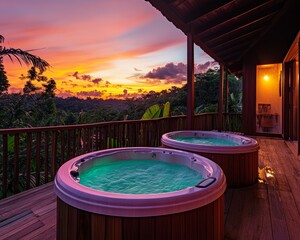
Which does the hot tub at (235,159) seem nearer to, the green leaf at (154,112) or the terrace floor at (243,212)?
the terrace floor at (243,212)

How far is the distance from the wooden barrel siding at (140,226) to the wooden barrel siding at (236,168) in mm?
1657

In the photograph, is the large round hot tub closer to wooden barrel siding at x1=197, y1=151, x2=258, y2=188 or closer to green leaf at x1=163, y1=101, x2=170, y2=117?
wooden barrel siding at x1=197, y1=151, x2=258, y2=188

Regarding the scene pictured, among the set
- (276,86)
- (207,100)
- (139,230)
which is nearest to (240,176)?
(139,230)

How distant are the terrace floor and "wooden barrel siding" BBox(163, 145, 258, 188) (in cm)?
11

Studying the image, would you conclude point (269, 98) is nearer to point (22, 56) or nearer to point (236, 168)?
point (236, 168)

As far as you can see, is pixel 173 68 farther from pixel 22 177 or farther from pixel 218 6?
pixel 22 177

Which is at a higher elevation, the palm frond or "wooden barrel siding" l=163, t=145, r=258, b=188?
the palm frond

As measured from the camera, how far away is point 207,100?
15164 millimetres

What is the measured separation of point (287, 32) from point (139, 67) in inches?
275

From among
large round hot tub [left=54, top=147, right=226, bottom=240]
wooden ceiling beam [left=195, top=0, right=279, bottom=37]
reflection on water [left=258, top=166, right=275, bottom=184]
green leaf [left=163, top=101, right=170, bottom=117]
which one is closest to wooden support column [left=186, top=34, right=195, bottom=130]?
wooden ceiling beam [left=195, top=0, right=279, bottom=37]

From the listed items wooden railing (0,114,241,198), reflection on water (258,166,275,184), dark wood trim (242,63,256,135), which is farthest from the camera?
dark wood trim (242,63,256,135)

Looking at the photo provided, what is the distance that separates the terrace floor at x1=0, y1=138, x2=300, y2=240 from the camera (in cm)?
183

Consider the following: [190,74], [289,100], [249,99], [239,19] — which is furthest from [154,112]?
[289,100]

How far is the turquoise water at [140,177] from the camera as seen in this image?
2.49m
